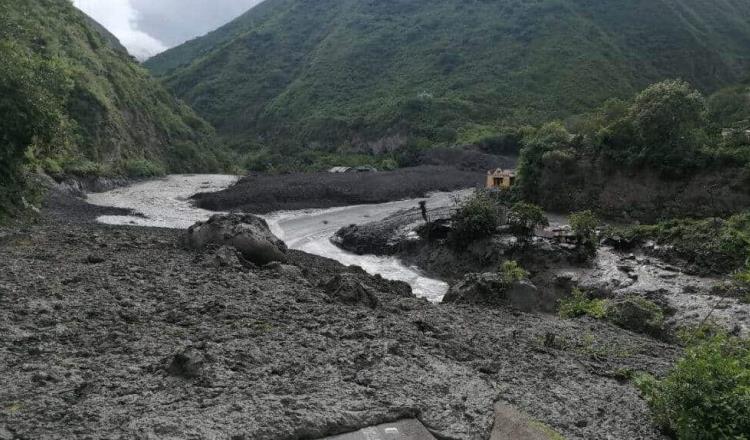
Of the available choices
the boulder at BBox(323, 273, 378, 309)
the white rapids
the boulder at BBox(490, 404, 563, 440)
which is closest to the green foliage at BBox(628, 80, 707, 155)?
the white rapids

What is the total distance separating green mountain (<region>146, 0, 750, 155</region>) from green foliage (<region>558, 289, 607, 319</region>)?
70.3 meters

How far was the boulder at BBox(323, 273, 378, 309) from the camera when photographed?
52.4 ft

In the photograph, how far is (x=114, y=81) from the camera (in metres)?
70.1

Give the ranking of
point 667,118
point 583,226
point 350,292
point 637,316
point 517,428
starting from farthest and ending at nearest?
1. point 667,118
2. point 583,226
3. point 637,316
4. point 350,292
5. point 517,428

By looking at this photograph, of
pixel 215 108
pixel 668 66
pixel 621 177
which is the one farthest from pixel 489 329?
pixel 215 108

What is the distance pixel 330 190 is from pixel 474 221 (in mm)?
25721

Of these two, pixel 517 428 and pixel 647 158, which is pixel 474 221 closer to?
pixel 647 158

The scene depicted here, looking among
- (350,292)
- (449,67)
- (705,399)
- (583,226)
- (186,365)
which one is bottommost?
(583,226)

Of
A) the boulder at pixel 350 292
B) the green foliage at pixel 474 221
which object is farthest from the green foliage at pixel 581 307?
the boulder at pixel 350 292

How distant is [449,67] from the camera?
123 metres

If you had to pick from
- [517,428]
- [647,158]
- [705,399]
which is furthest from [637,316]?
[647,158]

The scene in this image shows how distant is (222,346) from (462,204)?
2324 cm

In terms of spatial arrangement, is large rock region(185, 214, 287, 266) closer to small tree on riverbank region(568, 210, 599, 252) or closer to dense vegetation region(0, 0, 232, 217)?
dense vegetation region(0, 0, 232, 217)

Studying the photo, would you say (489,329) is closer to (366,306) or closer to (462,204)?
(366,306)
